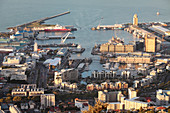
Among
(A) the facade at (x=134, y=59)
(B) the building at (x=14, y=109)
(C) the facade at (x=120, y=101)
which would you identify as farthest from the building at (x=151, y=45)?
(B) the building at (x=14, y=109)

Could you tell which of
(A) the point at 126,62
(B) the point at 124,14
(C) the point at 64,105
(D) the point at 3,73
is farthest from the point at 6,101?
(B) the point at 124,14

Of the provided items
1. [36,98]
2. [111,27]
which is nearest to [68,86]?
[36,98]

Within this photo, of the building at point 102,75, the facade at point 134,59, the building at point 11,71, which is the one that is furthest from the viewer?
the facade at point 134,59

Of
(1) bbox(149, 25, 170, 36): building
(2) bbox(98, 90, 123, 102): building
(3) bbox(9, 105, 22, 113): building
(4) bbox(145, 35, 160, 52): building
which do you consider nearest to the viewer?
(3) bbox(9, 105, 22, 113): building

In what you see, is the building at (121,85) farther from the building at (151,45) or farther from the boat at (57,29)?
the boat at (57,29)

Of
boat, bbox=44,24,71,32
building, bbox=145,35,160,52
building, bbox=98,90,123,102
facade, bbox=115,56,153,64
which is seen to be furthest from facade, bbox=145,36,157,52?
building, bbox=98,90,123,102

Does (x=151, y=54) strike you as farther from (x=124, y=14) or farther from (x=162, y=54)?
(x=124, y=14)

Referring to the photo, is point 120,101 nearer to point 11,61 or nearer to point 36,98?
point 36,98

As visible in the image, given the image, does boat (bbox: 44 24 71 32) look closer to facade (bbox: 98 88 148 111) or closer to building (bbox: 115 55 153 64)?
building (bbox: 115 55 153 64)
